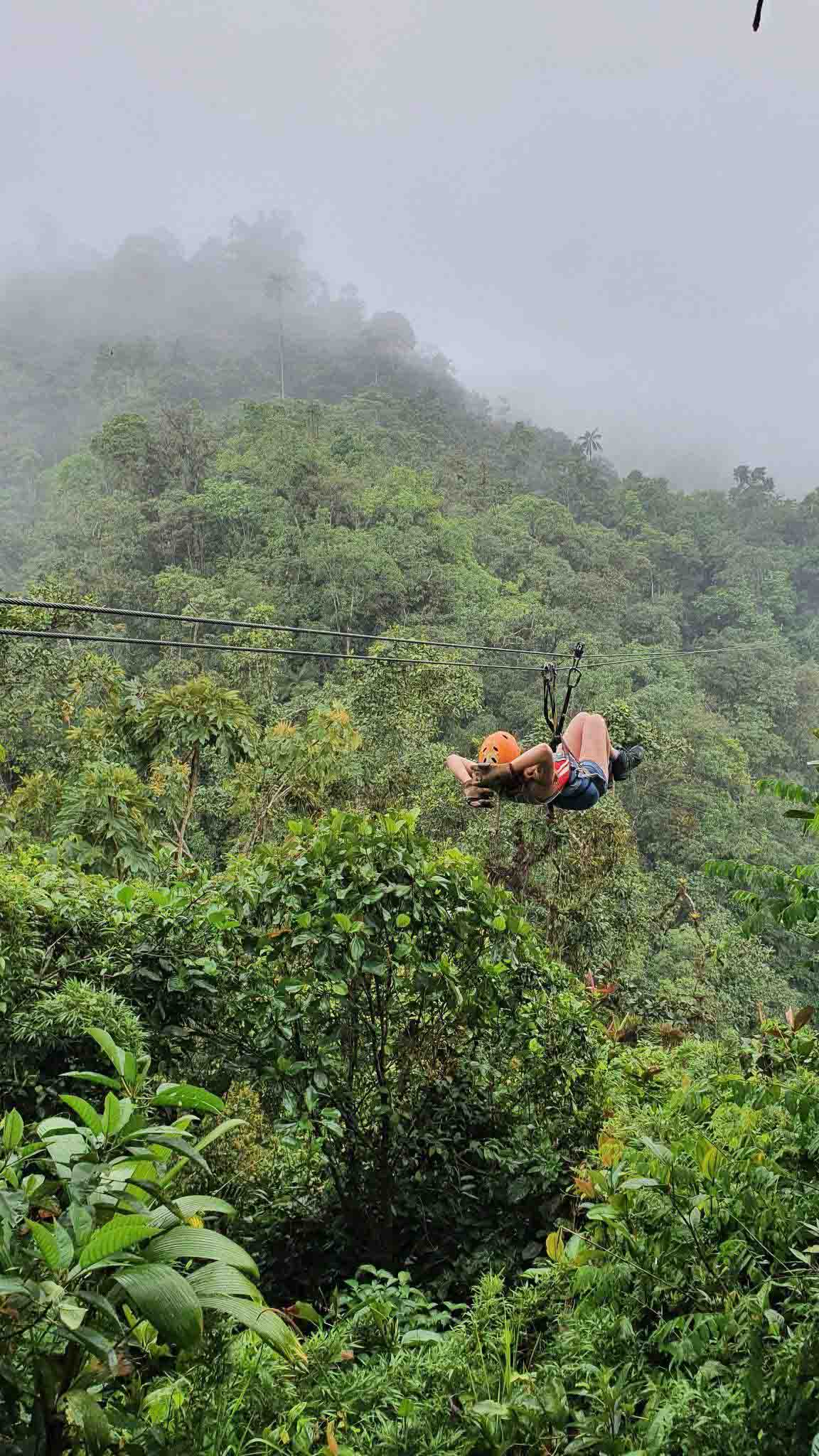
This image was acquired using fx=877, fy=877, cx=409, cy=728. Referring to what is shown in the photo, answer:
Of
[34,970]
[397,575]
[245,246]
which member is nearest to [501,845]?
[34,970]

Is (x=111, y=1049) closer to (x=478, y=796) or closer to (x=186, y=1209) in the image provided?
(x=186, y=1209)

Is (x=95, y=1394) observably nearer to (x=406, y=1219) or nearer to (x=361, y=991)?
(x=361, y=991)

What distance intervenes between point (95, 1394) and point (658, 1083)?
86.7 inches

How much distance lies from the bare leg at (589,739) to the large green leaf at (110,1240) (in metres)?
3.06

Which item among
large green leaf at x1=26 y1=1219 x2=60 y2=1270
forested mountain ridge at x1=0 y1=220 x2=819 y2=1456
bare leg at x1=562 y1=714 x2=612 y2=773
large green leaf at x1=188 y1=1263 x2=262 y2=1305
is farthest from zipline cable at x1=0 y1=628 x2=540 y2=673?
large green leaf at x1=188 y1=1263 x2=262 y2=1305

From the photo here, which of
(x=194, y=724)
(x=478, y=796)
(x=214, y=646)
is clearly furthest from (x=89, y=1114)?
(x=194, y=724)

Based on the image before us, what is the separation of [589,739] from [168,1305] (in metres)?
3.16

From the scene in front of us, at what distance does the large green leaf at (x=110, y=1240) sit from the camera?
101 centimetres

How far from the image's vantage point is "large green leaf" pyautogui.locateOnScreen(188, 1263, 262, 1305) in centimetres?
115

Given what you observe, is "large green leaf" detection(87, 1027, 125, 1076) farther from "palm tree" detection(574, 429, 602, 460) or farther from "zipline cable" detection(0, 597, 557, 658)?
"palm tree" detection(574, 429, 602, 460)

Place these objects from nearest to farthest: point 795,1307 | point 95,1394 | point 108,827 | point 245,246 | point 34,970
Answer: point 95,1394 → point 795,1307 → point 34,970 → point 108,827 → point 245,246

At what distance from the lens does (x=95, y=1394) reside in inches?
45.3

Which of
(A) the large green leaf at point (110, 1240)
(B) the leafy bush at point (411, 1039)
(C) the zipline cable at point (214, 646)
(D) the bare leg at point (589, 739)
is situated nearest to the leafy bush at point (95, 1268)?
(A) the large green leaf at point (110, 1240)

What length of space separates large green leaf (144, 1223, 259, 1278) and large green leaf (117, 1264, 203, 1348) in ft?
0.18
